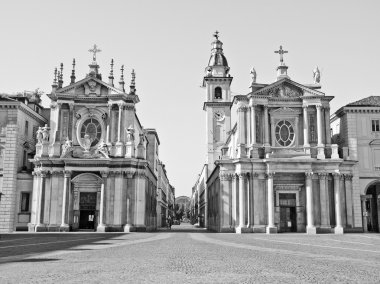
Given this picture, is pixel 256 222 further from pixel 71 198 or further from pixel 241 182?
pixel 71 198

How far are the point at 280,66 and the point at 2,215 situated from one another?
125 feet

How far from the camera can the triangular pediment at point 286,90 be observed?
55.2m

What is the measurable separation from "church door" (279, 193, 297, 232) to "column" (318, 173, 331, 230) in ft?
10.4

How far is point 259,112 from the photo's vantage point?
180 feet

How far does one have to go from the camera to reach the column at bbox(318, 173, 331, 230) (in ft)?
171

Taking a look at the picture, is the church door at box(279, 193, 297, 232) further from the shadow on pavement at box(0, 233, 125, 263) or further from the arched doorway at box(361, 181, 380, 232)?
the shadow on pavement at box(0, 233, 125, 263)

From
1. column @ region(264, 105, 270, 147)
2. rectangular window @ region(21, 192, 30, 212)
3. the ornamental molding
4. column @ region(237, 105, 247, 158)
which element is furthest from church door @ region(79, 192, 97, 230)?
the ornamental molding

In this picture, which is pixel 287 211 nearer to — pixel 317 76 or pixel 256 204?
pixel 256 204

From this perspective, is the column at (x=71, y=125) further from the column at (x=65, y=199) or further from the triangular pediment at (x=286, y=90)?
the triangular pediment at (x=286, y=90)

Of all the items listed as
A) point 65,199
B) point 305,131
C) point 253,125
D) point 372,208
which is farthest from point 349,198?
point 65,199

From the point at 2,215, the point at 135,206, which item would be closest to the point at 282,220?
the point at 135,206

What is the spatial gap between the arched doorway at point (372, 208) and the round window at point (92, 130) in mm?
32998

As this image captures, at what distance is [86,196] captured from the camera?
179ft

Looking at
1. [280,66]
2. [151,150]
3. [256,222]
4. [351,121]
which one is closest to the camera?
→ [256,222]
